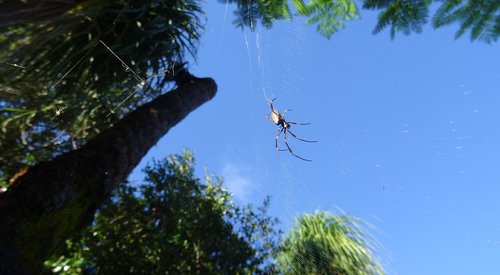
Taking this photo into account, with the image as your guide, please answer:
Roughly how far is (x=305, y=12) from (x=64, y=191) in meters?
2.43

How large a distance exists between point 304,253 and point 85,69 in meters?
3.09

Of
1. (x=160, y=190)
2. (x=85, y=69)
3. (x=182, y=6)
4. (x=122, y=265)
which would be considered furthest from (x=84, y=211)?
(x=160, y=190)

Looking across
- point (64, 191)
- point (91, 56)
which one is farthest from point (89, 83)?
point (64, 191)

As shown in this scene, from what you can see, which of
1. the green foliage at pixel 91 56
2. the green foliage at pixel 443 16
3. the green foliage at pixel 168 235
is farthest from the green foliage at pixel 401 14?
the green foliage at pixel 168 235

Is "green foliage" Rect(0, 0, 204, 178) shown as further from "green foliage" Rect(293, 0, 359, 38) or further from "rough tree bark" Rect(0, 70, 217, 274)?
"green foliage" Rect(293, 0, 359, 38)

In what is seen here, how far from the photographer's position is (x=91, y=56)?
3.12m

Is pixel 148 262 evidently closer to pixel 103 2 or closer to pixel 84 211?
pixel 84 211

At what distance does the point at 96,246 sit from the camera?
506 cm

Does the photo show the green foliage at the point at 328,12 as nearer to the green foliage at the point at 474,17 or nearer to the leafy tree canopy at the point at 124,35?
the leafy tree canopy at the point at 124,35

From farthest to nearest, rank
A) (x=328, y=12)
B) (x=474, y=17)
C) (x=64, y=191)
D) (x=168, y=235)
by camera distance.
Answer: (x=168, y=235)
(x=328, y=12)
(x=474, y=17)
(x=64, y=191)

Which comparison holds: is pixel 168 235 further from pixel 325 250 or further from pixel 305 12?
pixel 305 12

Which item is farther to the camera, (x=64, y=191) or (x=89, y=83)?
(x=89, y=83)

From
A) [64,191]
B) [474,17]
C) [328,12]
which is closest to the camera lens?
[64,191]

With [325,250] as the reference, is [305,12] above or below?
above
